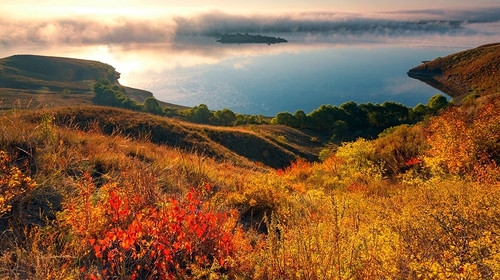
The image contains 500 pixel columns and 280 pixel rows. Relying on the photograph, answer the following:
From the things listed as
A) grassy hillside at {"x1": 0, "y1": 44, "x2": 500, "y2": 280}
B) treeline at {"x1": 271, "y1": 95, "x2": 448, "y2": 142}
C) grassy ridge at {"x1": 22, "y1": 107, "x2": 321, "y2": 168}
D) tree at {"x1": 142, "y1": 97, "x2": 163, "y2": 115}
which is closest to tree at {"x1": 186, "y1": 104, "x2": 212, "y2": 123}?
tree at {"x1": 142, "y1": 97, "x2": 163, "y2": 115}

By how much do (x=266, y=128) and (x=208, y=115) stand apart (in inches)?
1003

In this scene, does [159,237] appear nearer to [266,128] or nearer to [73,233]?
[73,233]

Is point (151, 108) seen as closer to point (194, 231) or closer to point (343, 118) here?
point (343, 118)

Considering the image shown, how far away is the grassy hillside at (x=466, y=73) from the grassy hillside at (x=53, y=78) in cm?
13009

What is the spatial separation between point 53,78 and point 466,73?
704 ft

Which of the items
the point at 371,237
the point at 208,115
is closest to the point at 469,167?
the point at 371,237

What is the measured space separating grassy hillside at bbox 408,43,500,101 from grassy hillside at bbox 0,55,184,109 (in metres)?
130

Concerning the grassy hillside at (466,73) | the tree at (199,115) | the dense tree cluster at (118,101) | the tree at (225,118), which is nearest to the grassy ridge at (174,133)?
the tree at (225,118)

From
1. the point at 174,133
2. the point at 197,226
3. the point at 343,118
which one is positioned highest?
the point at 197,226

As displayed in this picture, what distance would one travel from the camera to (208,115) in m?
92.1

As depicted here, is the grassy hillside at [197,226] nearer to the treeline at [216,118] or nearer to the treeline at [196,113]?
the treeline at [216,118]

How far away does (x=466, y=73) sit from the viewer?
402 ft

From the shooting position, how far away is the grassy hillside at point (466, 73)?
106 metres

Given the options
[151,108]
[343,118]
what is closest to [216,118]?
[151,108]
